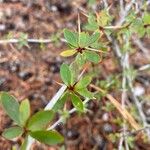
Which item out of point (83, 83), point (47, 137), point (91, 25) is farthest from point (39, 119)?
point (91, 25)

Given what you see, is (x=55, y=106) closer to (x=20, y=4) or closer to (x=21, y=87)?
(x=21, y=87)

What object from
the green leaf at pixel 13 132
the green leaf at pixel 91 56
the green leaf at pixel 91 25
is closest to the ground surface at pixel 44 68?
the green leaf at pixel 91 25

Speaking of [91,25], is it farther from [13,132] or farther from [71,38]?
[13,132]

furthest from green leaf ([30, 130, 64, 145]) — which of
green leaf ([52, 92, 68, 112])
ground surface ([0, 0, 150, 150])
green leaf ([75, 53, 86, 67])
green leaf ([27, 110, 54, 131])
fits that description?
ground surface ([0, 0, 150, 150])

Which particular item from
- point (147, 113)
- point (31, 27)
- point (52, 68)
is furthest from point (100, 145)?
point (31, 27)

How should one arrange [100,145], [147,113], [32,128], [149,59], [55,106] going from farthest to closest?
1. [149,59]
2. [147,113]
3. [100,145]
4. [55,106]
5. [32,128]

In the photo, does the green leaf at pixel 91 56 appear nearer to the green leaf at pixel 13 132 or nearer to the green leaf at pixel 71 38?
the green leaf at pixel 71 38
